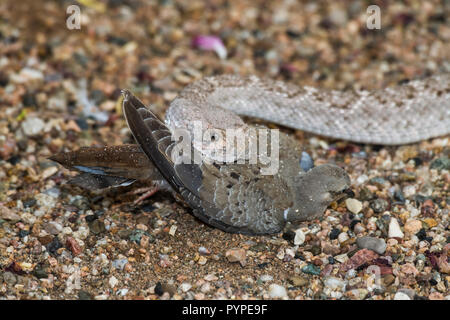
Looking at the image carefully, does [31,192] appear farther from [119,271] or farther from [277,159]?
[277,159]

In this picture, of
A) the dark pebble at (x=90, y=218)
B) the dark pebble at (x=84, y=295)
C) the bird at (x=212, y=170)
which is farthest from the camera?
the dark pebble at (x=90, y=218)

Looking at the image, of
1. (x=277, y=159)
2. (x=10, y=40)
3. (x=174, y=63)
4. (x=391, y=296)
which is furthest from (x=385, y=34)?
(x=10, y=40)

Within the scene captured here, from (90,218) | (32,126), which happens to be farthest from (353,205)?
(32,126)

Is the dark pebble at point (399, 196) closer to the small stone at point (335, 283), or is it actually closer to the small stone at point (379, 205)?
the small stone at point (379, 205)

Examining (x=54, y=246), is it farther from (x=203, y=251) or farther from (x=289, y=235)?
(x=289, y=235)

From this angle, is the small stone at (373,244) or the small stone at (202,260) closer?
the small stone at (202,260)

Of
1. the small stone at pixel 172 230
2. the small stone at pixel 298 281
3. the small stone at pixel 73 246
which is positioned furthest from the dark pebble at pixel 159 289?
the small stone at pixel 298 281
